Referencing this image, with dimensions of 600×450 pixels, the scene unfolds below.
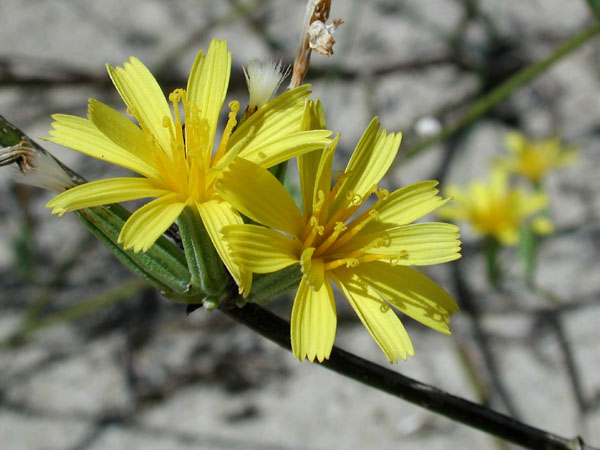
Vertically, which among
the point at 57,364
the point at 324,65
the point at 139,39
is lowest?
the point at 57,364

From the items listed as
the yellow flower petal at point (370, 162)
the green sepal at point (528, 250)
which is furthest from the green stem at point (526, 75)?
the yellow flower petal at point (370, 162)

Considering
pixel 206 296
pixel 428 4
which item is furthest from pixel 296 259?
pixel 428 4

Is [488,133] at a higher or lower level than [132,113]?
lower

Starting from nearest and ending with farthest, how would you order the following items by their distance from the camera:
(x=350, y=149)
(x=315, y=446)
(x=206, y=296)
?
(x=206, y=296) < (x=315, y=446) < (x=350, y=149)

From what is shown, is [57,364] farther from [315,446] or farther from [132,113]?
[132,113]

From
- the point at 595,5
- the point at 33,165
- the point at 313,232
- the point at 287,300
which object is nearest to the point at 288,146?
the point at 313,232

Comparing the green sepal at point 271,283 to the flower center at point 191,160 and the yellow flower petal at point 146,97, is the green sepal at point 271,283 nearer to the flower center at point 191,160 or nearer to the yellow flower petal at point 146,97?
the flower center at point 191,160

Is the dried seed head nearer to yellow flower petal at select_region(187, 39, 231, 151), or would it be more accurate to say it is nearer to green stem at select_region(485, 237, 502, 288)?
yellow flower petal at select_region(187, 39, 231, 151)
